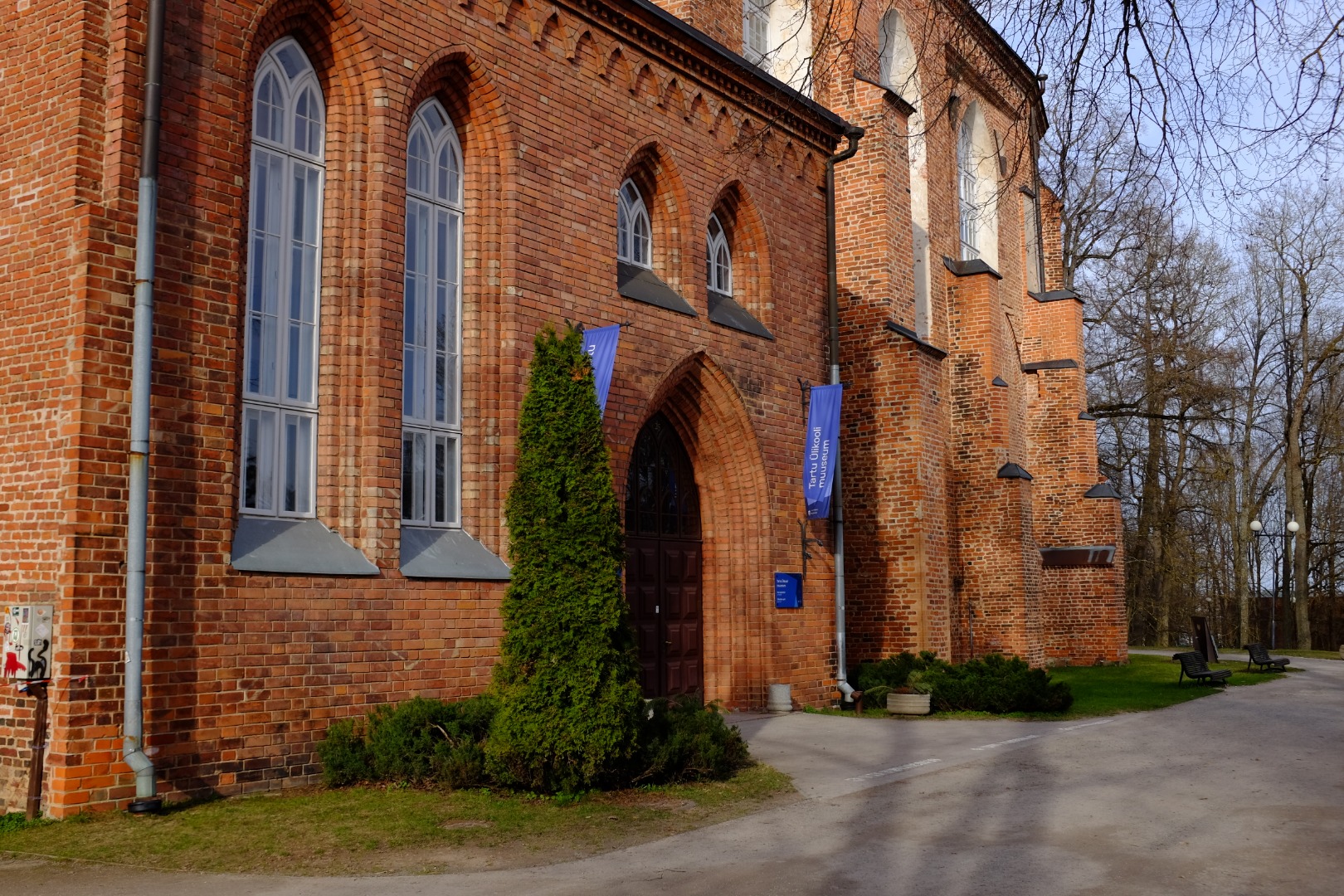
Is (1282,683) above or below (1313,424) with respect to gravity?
below

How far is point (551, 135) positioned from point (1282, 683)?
1597cm

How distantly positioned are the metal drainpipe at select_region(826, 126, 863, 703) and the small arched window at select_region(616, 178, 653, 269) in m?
3.44

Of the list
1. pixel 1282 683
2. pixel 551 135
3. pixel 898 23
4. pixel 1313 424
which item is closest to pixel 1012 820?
pixel 551 135

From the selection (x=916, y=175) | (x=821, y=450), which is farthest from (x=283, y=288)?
(x=916, y=175)

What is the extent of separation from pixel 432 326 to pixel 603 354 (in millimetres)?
1751

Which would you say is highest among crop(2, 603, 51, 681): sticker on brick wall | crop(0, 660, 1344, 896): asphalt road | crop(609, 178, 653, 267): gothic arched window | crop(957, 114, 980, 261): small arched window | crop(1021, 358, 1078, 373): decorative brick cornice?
crop(957, 114, 980, 261): small arched window

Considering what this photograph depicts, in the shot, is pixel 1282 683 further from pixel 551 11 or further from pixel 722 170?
pixel 551 11

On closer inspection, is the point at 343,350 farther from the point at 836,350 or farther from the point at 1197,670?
the point at 1197,670

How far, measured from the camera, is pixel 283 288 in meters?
9.93

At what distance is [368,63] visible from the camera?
34.0 feet

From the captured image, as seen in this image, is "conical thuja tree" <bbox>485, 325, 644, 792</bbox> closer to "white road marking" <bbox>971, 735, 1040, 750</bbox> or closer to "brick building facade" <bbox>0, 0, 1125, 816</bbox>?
"brick building facade" <bbox>0, 0, 1125, 816</bbox>

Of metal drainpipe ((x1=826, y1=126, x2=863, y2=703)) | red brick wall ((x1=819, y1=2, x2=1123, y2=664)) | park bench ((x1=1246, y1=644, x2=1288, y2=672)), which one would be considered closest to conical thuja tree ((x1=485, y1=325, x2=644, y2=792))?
red brick wall ((x1=819, y1=2, x2=1123, y2=664))

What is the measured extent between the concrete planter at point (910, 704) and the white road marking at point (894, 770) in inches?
176

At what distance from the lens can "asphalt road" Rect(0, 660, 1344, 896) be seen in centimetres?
624
